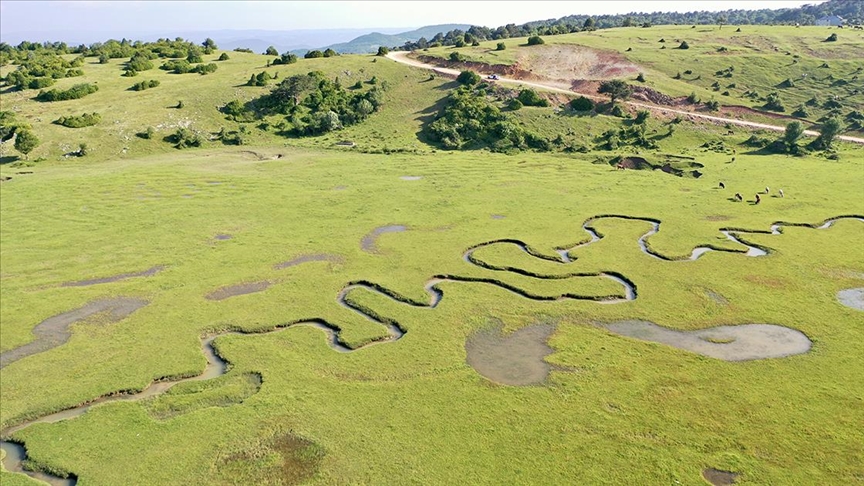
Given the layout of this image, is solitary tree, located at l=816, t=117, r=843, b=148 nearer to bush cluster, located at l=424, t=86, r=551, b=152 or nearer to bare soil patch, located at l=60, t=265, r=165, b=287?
bush cluster, located at l=424, t=86, r=551, b=152

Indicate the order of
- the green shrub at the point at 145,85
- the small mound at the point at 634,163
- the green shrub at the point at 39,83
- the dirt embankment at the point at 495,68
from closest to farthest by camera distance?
the small mound at the point at 634,163 < the green shrub at the point at 39,83 < the green shrub at the point at 145,85 < the dirt embankment at the point at 495,68

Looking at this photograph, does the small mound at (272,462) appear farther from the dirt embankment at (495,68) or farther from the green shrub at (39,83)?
the green shrub at (39,83)

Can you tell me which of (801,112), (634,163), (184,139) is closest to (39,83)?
(184,139)

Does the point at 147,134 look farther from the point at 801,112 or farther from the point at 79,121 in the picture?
the point at 801,112

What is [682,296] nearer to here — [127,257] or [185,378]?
[185,378]

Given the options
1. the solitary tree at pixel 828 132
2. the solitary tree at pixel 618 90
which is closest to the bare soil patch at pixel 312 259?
the solitary tree at pixel 618 90
